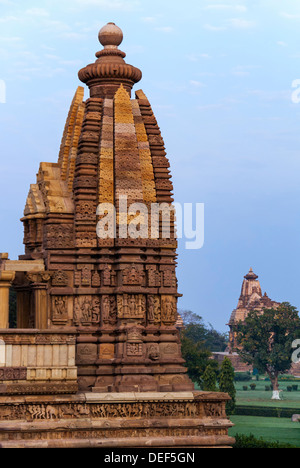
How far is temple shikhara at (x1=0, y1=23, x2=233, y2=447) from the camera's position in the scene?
79.6 ft

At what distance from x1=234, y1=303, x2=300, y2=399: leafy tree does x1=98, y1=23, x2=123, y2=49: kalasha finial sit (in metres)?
49.6

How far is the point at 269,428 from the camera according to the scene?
52156 millimetres

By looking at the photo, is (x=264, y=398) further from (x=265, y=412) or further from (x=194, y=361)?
(x=265, y=412)

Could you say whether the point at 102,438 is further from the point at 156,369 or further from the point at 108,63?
the point at 108,63

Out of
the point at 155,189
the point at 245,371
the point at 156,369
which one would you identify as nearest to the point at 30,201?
the point at 155,189

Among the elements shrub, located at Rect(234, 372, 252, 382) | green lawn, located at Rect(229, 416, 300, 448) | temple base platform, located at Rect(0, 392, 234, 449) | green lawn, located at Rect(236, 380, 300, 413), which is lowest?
green lawn, located at Rect(229, 416, 300, 448)

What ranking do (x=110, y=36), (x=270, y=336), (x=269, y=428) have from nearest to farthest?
1. (x=110, y=36)
2. (x=269, y=428)
3. (x=270, y=336)

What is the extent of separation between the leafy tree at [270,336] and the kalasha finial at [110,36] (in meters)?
49.6

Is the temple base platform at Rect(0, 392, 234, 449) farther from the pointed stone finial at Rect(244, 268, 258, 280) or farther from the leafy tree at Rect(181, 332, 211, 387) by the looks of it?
the pointed stone finial at Rect(244, 268, 258, 280)

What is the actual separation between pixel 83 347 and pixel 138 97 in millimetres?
7623

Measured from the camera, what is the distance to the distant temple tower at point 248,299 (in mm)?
110250

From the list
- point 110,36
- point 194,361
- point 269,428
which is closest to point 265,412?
point 194,361

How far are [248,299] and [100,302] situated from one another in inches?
3544

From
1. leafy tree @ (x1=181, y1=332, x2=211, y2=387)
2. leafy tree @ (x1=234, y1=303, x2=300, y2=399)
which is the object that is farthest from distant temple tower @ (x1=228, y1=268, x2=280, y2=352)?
leafy tree @ (x1=181, y1=332, x2=211, y2=387)
